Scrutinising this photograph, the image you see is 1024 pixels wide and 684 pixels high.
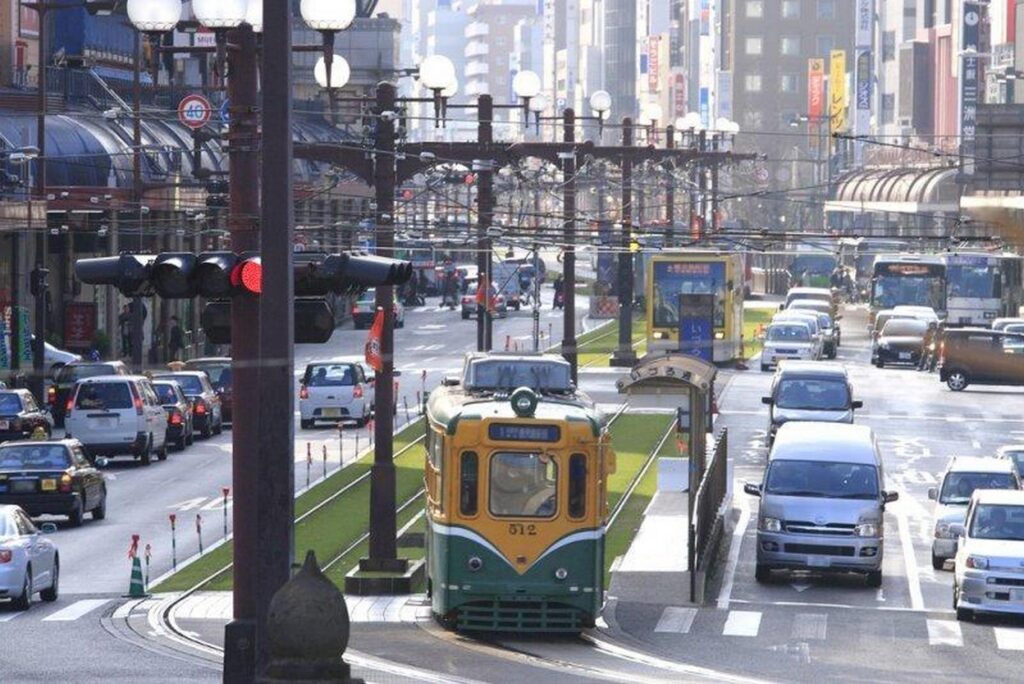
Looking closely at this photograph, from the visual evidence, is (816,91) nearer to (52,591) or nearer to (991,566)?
(991,566)

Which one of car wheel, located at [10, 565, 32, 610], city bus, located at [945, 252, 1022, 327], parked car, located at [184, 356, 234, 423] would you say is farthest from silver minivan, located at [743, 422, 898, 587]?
city bus, located at [945, 252, 1022, 327]

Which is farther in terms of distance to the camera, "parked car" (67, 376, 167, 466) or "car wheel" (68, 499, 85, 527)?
"parked car" (67, 376, 167, 466)

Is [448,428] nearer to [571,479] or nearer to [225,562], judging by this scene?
[571,479]

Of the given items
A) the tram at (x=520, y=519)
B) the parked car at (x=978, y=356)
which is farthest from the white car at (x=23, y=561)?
the parked car at (x=978, y=356)

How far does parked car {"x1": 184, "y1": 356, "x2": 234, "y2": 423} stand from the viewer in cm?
5769

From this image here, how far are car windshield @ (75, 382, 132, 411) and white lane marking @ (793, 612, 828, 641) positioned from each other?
20.5m

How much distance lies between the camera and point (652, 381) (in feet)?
135

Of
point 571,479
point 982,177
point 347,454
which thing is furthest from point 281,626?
point 982,177

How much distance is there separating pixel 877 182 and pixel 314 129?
109 feet

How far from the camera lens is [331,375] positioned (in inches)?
2205

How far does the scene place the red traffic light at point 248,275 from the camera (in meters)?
16.3

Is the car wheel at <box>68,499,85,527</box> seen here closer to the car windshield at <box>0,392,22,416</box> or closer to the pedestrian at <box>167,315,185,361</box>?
the car windshield at <box>0,392,22,416</box>


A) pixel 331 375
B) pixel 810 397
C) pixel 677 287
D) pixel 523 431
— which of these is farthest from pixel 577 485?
pixel 677 287

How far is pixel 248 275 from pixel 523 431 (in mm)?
10135
